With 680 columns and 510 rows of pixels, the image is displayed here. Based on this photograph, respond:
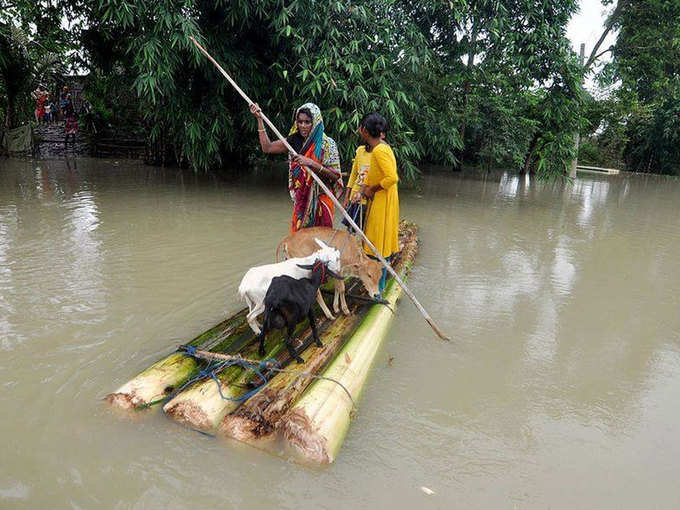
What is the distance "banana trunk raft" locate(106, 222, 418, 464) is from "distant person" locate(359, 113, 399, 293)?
95 cm

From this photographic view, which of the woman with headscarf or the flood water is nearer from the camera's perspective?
the flood water

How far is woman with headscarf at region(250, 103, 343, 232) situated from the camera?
11.7ft

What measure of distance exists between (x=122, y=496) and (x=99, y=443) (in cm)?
39

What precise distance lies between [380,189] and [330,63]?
453 cm

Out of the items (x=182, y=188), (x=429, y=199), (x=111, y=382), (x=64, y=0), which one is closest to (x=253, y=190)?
(x=182, y=188)

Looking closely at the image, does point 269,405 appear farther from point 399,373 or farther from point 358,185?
point 358,185

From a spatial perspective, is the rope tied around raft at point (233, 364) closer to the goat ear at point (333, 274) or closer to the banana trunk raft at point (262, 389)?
the banana trunk raft at point (262, 389)

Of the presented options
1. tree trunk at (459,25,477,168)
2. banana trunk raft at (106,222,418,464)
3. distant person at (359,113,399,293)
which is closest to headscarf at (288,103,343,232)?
distant person at (359,113,399,293)

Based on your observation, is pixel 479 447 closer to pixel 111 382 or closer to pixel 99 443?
pixel 99 443

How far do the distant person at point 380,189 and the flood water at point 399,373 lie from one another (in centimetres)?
78

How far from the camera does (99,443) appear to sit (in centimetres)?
225

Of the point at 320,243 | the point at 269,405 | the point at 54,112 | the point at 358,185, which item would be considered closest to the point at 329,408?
the point at 269,405

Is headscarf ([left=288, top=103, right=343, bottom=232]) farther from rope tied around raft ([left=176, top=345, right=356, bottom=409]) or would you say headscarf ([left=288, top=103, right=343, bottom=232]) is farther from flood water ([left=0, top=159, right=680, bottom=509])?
rope tied around raft ([left=176, top=345, right=356, bottom=409])

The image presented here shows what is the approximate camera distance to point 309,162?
353 cm
